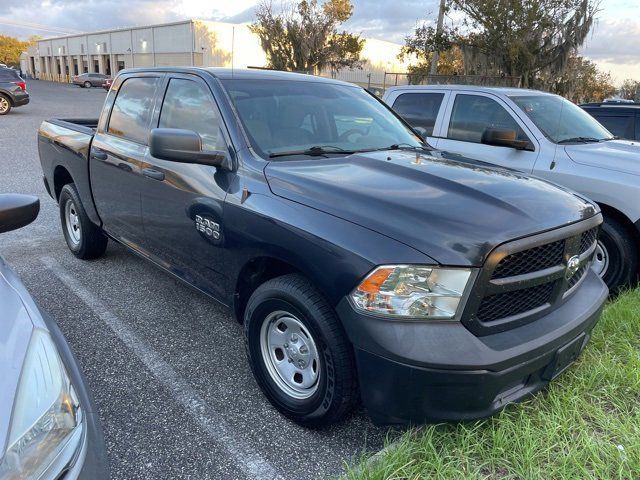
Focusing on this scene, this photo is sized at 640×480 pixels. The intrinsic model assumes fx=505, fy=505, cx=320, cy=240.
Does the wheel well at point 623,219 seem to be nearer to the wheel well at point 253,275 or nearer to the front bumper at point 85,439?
the wheel well at point 253,275

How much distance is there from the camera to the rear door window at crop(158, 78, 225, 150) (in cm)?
316

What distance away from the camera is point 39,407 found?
4.73ft

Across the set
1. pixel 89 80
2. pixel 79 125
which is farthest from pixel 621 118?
pixel 89 80

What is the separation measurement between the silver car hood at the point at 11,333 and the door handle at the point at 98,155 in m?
2.31

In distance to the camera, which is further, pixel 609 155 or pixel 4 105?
pixel 4 105

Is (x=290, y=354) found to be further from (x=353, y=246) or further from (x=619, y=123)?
(x=619, y=123)

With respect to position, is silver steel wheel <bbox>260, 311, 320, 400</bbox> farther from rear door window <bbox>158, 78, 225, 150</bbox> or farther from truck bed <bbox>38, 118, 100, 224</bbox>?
truck bed <bbox>38, 118, 100, 224</bbox>

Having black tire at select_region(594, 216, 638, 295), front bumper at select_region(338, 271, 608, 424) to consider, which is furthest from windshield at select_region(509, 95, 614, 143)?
front bumper at select_region(338, 271, 608, 424)

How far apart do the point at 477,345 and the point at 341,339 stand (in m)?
0.58

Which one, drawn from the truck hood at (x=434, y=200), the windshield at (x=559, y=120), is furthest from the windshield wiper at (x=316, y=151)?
the windshield at (x=559, y=120)

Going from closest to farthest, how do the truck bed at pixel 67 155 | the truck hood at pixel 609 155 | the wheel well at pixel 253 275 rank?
the wheel well at pixel 253 275 → the truck hood at pixel 609 155 → the truck bed at pixel 67 155

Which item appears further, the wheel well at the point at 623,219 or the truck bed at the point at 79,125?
the truck bed at the point at 79,125

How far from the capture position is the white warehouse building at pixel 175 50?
44719 mm

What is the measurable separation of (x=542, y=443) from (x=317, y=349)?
1.14m
